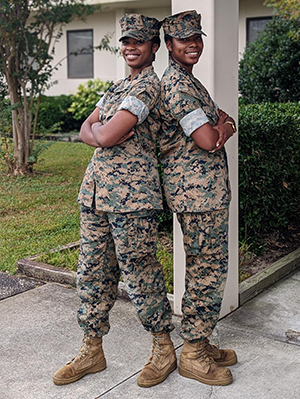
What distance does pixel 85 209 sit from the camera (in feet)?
11.1

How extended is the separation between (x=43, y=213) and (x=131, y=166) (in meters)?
4.66

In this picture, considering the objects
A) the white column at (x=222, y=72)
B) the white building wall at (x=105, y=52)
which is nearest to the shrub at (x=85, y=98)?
the white building wall at (x=105, y=52)

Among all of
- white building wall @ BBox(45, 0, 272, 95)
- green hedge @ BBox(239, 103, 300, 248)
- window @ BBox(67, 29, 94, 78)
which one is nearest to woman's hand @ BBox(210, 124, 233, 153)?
green hedge @ BBox(239, 103, 300, 248)

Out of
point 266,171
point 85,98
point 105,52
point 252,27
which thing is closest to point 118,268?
point 266,171

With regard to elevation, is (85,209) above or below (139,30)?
below

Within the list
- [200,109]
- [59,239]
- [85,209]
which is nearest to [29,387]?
[85,209]

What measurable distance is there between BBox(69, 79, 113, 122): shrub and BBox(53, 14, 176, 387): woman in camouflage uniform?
12275mm

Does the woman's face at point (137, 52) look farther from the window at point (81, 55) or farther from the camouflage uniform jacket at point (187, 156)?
the window at point (81, 55)

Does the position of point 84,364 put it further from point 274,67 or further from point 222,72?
point 274,67

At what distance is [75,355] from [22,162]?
655 centimetres

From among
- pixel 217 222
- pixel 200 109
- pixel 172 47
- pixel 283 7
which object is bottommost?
pixel 217 222

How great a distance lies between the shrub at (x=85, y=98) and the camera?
15625 millimetres

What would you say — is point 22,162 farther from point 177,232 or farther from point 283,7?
point 177,232

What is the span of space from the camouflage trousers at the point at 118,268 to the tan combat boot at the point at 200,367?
0.19 m
